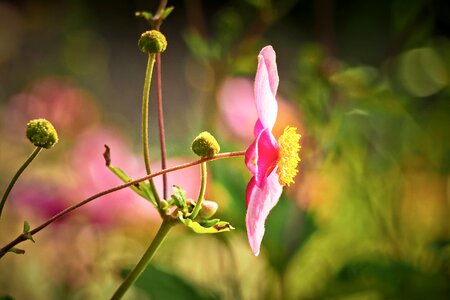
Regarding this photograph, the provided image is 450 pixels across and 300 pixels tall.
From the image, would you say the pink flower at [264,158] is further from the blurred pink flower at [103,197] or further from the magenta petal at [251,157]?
the blurred pink flower at [103,197]

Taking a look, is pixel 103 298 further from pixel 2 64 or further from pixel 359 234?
pixel 2 64

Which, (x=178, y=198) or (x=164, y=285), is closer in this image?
(x=178, y=198)

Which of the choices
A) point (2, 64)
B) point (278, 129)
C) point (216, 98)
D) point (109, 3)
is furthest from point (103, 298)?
point (109, 3)

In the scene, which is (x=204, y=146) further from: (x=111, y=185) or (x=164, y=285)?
(x=111, y=185)

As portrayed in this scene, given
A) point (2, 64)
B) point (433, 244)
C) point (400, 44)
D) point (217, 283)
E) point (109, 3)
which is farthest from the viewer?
point (109, 3)

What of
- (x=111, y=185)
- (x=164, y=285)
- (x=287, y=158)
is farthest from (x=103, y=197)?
(x=287, y=158)

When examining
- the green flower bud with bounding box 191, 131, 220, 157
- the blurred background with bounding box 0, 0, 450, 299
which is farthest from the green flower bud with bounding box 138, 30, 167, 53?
the blurred background with bounding box 0, 0, 450, 299
